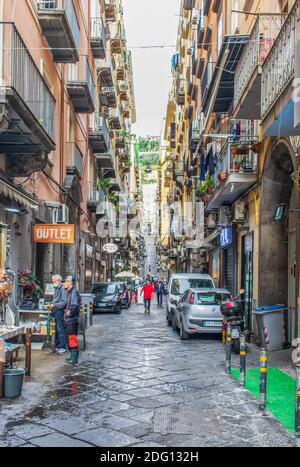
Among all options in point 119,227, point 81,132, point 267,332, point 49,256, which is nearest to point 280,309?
point 267,332

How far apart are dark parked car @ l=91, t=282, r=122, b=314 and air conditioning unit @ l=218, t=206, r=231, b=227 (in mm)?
7470

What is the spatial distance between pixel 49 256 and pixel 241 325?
334 inches

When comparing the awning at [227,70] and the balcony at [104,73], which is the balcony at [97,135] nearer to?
the balcony at [104,73]

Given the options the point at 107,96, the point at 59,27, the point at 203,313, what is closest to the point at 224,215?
the point at 203,313

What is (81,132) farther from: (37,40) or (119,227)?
(119,227)

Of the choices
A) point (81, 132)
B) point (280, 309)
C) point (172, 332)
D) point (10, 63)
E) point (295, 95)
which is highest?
point (81, 132)

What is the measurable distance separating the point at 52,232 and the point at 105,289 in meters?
11.9

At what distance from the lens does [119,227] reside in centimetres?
4631

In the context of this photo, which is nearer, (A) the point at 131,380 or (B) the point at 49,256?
(A) the point at 131,380

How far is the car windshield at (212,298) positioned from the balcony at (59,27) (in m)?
8.14

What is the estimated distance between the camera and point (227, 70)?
17.8m

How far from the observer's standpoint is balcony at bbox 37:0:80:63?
15.8 metres

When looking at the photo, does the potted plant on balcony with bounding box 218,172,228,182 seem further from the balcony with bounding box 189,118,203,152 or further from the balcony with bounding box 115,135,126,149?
the balcony with bounding box 115,135,126,149
